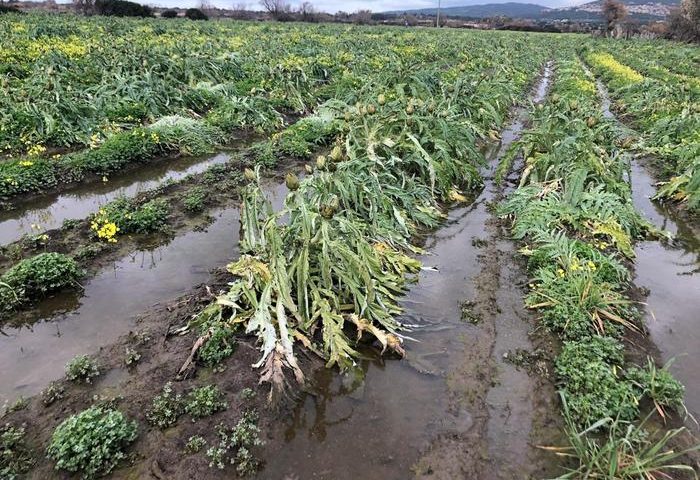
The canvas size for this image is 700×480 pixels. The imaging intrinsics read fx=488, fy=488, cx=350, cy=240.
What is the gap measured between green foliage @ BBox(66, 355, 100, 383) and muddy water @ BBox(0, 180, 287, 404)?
202mm

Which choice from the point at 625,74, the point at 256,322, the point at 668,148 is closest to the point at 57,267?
the point at 256,322

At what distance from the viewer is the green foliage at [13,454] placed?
270cm

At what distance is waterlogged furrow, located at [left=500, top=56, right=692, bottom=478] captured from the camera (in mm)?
2933

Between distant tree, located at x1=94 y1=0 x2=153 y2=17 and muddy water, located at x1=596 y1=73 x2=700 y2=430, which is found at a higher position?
distant tree, located at x1=94 y1=0 x2=153 y2=17

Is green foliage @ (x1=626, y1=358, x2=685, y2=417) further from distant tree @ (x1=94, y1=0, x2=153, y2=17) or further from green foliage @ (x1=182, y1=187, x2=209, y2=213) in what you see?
distant tree @ (x1=94, y1=0, x2=153, y2=17)

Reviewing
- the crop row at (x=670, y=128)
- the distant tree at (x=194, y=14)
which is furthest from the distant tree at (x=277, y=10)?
the crop row at (x=670, y=128)

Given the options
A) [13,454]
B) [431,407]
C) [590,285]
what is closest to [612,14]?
[590,285]

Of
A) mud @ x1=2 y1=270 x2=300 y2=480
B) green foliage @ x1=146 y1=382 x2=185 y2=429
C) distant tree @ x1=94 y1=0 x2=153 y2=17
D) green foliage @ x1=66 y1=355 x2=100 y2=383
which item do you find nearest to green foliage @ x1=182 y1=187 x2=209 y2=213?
mud @ x1=2 y1=270 x2=300 y2=480

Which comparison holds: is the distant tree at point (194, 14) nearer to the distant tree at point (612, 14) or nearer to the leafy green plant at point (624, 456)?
the distant tree at point (612, 14)

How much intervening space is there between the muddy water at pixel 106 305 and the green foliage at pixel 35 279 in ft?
0.43

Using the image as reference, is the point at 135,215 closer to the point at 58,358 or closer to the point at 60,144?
the point at 58,358

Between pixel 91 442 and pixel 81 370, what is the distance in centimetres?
75

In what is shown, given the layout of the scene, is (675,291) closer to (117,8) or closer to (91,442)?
(91,442)

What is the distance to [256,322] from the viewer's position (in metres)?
3.69
